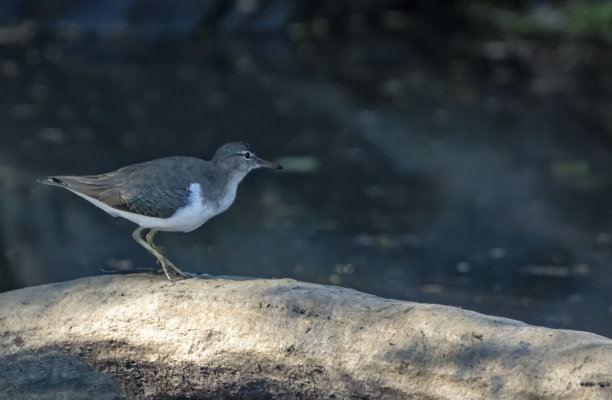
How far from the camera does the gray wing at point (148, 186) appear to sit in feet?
13.9

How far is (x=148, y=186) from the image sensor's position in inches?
168

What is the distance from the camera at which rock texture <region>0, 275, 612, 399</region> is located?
3516 millimetres

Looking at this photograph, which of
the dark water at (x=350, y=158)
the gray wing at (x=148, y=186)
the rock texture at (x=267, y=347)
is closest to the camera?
the rock texture at (x=267, y=347)

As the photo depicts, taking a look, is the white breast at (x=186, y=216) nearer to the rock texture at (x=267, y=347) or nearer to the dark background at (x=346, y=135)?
the rock texture at (x=267, y=347)

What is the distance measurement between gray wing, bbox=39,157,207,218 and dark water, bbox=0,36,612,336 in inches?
82.7

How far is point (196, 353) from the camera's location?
3885 millimetres

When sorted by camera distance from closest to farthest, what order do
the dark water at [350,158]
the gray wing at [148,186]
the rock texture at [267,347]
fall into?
the rock texture at [267,347]
the gray wing at [148,186]
the dark water at [350,158]

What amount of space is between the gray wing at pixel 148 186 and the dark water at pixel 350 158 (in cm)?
210

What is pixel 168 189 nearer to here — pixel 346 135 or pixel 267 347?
pixel 267 347

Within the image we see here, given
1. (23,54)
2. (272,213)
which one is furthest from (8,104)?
(272,213)

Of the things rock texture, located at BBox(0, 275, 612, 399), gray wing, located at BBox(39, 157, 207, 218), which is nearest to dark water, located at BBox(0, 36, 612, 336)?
gray wing, located at BBox(39, 157, 207, 218)

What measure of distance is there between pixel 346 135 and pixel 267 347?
243 inches

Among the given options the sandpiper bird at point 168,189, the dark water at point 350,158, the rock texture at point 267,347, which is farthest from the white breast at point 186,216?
the dark water at point 350,158

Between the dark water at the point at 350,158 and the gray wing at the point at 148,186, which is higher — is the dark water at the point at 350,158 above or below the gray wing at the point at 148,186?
above
